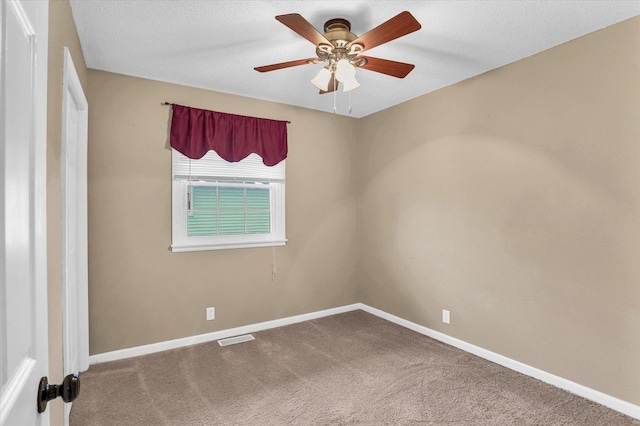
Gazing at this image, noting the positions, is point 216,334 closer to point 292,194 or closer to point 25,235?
point 292,194

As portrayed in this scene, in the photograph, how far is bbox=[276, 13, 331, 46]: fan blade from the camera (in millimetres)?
1712

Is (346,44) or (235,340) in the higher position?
(346,44)

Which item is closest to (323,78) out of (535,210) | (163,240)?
(535,210)

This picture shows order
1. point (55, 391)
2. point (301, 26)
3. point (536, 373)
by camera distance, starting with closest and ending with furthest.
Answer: point (55, 391) < point (301, 26) < point (536, 373)

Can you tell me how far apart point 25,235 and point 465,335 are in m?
3.35

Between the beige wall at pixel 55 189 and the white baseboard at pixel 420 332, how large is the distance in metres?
1.41

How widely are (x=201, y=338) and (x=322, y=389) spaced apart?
1.45m

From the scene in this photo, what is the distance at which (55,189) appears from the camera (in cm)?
166

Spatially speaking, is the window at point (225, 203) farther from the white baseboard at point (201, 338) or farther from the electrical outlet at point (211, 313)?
the white baseboard at point (201, 338)

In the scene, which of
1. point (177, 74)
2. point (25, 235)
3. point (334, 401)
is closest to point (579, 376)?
point (334, 401)

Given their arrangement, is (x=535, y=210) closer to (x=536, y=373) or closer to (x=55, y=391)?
(x=536, y=373)

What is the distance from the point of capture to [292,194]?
396cm

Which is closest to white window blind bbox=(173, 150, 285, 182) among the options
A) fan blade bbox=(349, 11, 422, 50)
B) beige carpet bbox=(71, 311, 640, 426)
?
beige carpet bbox=(71, 311, 640, 426)

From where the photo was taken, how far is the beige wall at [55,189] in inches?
58.4
